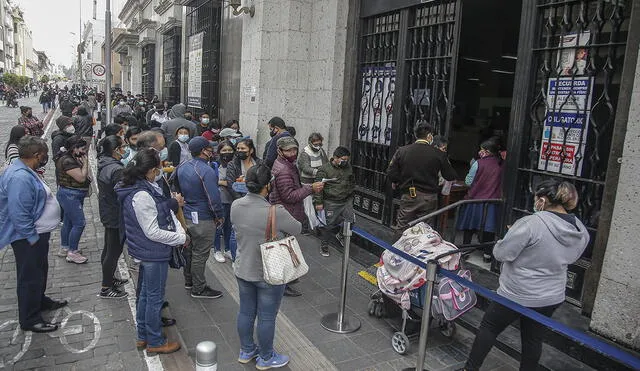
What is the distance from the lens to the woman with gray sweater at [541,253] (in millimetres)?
3297

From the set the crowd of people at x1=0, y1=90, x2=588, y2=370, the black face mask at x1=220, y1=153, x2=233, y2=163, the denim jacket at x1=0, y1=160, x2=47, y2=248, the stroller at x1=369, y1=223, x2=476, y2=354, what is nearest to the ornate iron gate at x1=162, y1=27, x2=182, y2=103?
the crowd of people at x1=0, y1=90, x2=588, y2=370

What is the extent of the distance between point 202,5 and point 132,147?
9.98 meters

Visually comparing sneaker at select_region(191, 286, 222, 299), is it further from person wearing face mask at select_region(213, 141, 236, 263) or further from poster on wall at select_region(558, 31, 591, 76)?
poster on wall at select_region(558, 31, 591, 76)

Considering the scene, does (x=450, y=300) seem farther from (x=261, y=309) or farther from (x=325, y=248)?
(x=325, y=248)

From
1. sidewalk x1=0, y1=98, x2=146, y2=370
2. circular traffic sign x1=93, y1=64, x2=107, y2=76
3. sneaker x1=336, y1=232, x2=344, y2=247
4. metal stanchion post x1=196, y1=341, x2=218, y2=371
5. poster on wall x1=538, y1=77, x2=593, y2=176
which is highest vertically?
circular traffic sign x1=93, y1=64, x2=107, y2=76

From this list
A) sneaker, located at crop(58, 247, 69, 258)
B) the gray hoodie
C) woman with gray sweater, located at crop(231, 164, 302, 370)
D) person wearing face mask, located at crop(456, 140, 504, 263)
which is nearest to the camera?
the gray hoodie

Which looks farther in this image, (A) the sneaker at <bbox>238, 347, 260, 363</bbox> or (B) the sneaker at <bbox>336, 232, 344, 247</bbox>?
(B) the sneaker at <bbox>336, 232, 344, 247</bbox>

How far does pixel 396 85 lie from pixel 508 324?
4651mm

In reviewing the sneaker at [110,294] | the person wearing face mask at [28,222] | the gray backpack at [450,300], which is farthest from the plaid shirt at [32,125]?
the gray backpack at [450,300]

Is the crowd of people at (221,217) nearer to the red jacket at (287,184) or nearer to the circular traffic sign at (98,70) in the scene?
the red jacket at (287,184)

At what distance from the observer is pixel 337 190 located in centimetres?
662

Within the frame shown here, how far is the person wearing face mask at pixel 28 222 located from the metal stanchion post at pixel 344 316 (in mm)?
2755

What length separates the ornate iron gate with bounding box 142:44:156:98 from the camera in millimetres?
24406

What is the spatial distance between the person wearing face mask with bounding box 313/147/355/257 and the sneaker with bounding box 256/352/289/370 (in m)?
2.63
